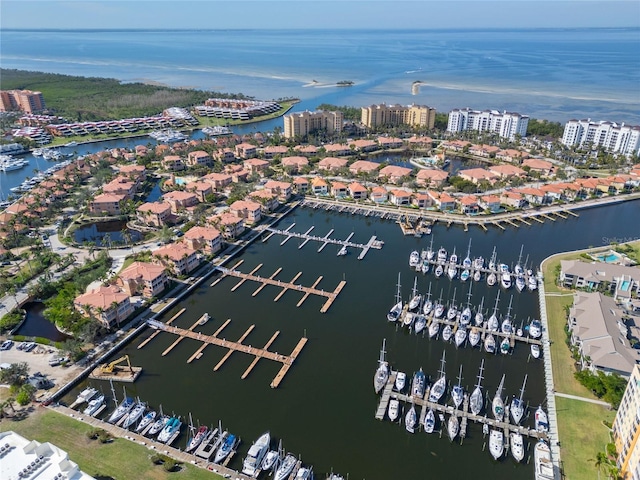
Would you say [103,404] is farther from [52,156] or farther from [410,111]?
[410,111]

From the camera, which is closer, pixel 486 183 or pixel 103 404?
pixel 103 404

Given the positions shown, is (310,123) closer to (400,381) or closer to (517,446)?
(400,381)

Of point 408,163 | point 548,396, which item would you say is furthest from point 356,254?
point 408,163

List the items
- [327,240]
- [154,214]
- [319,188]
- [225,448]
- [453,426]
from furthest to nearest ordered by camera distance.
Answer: [319,188] < [154,214] < [327,240] < [453,426] < [225,448]

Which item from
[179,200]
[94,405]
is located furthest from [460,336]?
[179,200]

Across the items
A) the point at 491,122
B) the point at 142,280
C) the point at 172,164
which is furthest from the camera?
the point at 491,122
